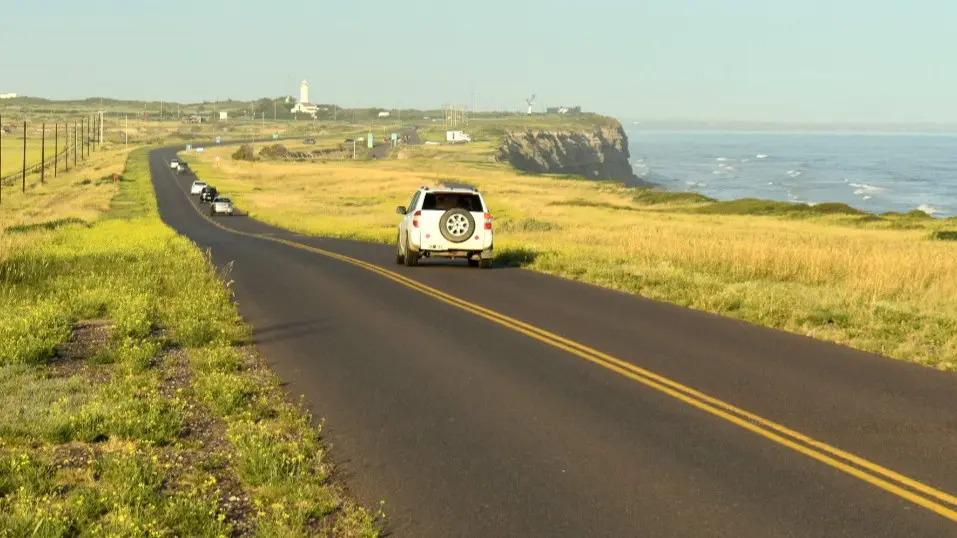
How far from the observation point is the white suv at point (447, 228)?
984 inches

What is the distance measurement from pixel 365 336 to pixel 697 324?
5.26m

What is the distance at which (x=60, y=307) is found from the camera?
618 inches

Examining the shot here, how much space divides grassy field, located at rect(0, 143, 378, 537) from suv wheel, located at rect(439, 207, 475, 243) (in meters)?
7.07

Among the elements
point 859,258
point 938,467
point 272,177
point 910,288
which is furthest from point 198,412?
point 272,177

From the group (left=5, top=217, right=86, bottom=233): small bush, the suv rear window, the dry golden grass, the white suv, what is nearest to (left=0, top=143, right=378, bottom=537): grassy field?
the white suv

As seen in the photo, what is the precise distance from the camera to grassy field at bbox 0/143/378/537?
6.39 metres

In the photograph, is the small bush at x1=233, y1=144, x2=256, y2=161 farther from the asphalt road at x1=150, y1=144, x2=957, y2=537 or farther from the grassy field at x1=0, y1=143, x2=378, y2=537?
the asphalt road at x1=150, y1=144, x2=957, y2=537

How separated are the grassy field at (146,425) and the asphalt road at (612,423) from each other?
481 millimetres

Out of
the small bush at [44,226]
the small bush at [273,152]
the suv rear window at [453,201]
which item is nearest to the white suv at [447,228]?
the suv rear window at [453,201]

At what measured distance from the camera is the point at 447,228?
25.0 m

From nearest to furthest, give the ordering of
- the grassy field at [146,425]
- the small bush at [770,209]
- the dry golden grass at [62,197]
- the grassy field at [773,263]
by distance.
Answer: the grassy field at [146,425], the grassy field at [773,263], the dry golden grass at [62,197], the small bush at [770,209]

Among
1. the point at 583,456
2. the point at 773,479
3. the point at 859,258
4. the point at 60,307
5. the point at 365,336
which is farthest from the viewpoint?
the point at 859,258

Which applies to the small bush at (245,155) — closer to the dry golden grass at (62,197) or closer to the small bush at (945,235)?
the dry golden grass at (62,197)

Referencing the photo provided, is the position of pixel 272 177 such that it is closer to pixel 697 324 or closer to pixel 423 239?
pixel 423 239
